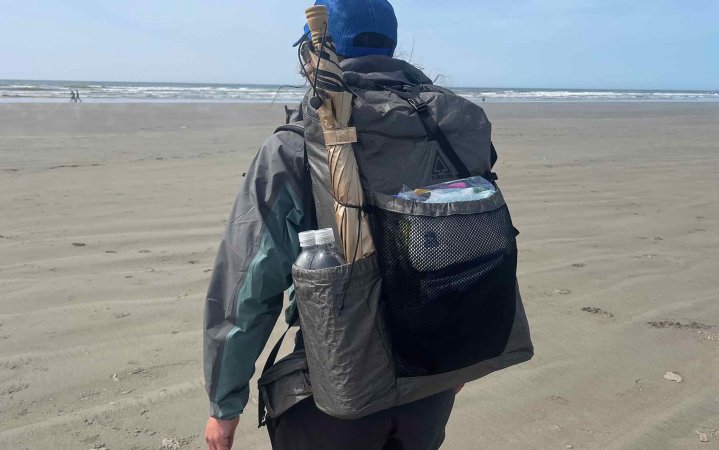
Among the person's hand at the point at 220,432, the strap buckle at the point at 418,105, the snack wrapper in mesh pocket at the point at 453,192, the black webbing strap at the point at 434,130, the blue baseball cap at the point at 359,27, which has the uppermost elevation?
the blue baseball cap at the point at 359,27

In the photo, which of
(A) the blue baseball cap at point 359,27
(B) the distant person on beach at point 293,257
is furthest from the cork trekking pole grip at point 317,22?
(A) the blue baseball cap at point 359,27

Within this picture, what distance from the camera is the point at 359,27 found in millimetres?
1726

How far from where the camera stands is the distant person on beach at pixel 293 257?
1560 mm

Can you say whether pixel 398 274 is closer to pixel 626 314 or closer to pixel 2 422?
pixel 2 422

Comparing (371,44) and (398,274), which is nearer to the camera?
(398,274)

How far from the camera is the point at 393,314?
147 cm

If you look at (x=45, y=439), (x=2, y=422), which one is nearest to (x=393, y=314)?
(x=45, y=439)

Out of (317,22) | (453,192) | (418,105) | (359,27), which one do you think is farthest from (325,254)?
(359,27)

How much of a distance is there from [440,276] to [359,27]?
75 cm

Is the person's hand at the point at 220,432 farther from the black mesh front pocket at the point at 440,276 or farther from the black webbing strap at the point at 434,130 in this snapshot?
the black webbing strap at the point at 434,130

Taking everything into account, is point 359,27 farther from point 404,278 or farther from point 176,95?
point 176,95

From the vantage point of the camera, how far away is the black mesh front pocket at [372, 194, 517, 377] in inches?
56.4

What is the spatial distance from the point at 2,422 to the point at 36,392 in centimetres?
28

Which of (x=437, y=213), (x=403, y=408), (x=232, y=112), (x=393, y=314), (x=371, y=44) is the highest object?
(x=371, y=44)
